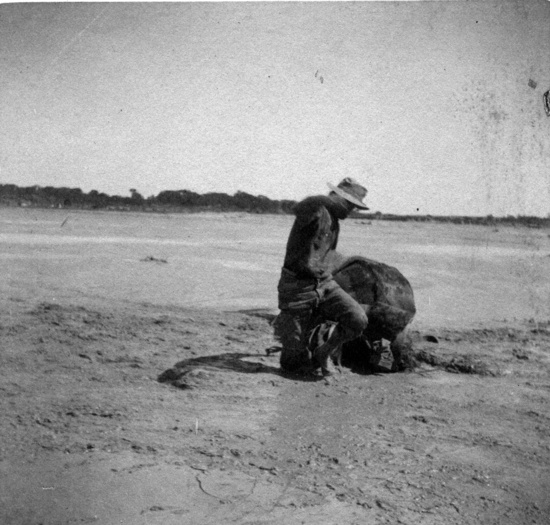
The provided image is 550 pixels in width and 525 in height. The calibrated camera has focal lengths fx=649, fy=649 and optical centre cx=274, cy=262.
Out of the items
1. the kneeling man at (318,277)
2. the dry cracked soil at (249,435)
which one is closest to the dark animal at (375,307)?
the dry cracked soil at (249,435)

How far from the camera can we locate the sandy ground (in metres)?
3.71

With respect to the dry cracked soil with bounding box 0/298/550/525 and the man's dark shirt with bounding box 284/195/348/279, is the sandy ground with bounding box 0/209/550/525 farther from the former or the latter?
the man's dark shirt with bounding box 284/195/348/279

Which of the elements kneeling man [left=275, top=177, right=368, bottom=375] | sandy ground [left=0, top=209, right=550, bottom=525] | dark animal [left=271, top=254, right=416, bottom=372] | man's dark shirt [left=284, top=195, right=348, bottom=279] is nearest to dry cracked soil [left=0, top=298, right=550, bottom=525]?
sandy ground [left=0, top=209, right=550, bottom=525]

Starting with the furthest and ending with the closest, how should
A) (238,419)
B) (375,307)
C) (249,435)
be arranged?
(375,307) → (238,419) → (249,435)

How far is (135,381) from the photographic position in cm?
566

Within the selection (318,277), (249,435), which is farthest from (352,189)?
(249,435)

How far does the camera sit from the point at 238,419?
492 cm

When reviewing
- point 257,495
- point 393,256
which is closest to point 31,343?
point 257,495

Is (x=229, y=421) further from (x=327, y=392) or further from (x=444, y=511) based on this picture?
(x=444, y=511)

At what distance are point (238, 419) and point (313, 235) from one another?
1738 millimetres

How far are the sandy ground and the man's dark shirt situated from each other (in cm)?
105

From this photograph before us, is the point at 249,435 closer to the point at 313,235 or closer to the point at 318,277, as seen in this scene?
the point at 318,277

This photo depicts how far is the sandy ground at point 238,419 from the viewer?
3709 millimetres

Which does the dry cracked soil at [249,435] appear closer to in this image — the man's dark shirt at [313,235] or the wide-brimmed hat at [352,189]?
the man's dark shirt at [313,235]
